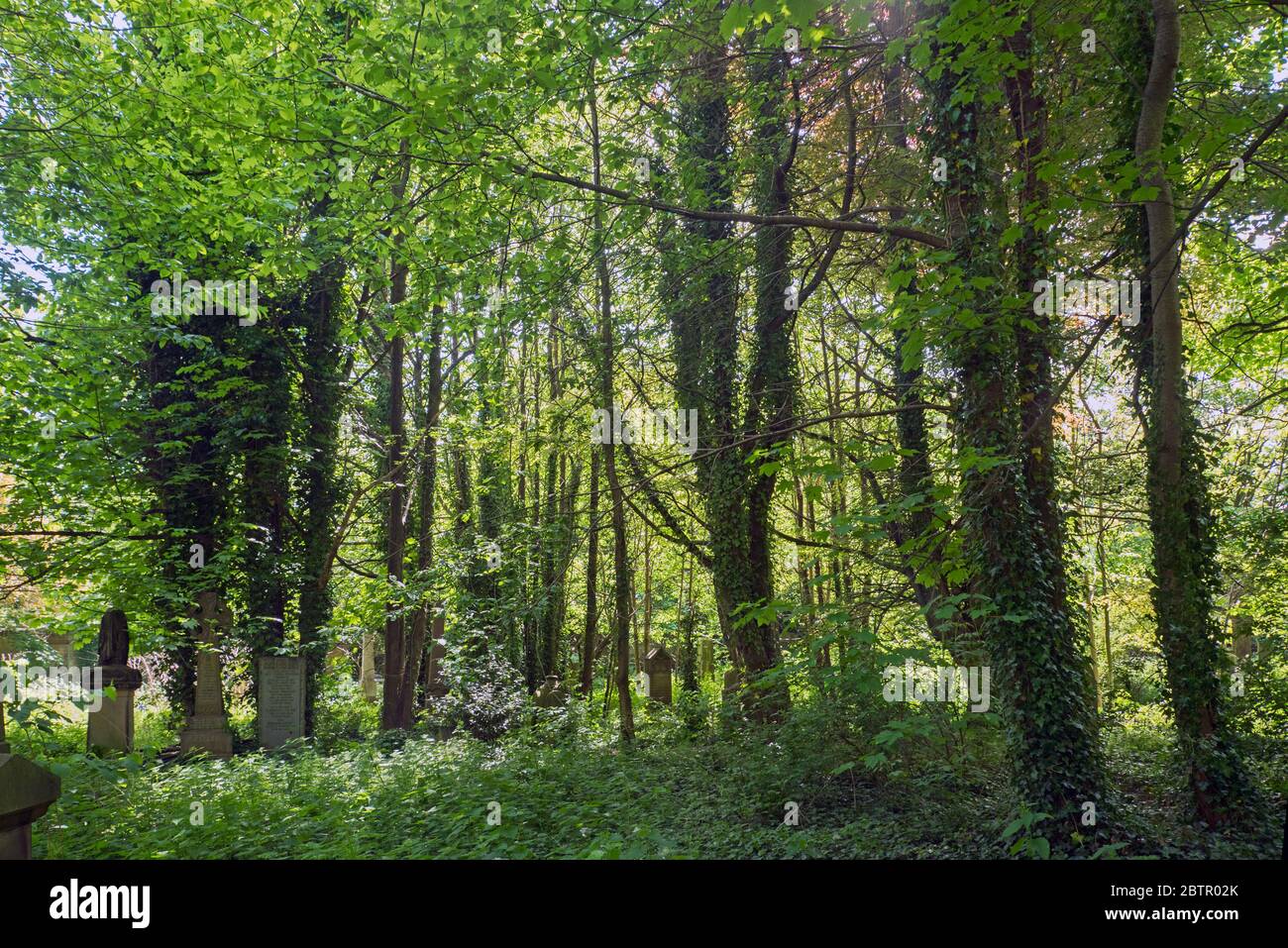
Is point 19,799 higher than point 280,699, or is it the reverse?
point 19,799

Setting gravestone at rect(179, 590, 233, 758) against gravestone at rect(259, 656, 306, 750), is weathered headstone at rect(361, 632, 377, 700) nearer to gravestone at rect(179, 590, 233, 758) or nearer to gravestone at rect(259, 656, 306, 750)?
gravestone at rect(259, 656, 306, 750)

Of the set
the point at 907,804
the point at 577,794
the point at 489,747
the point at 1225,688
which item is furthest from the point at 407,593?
the point at 1225,688

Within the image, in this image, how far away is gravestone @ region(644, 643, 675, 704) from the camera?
17.6 meters

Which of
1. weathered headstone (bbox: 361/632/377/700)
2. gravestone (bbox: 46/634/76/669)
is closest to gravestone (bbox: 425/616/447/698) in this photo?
weathered headstone (bbox: 361/632/377/700)

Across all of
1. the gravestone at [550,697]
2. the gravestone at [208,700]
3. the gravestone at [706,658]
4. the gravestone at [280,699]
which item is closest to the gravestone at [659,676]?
the gravestone at [550,697]

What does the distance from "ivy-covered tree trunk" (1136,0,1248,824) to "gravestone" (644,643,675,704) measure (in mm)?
11791

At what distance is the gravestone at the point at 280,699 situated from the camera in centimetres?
1395

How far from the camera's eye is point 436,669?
17.2m

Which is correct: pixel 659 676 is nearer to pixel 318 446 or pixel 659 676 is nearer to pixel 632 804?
pixel 318 446

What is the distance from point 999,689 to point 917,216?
4415 millimetres

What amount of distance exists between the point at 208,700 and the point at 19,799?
34.1 feet

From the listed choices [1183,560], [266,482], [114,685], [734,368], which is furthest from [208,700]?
[1183,560]

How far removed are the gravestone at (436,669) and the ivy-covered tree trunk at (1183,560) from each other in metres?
11.9

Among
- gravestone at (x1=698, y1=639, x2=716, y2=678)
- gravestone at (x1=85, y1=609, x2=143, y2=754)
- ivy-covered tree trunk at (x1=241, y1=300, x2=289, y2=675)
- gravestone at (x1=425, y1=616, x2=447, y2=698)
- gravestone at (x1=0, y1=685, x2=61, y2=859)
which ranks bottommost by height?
gravestone at (x1=698, y1=639, x2=716, y2=678)
